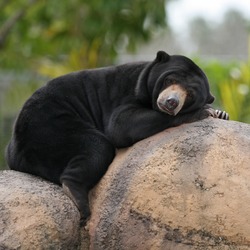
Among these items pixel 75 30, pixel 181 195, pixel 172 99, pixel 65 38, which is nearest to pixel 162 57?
pixel 172 99

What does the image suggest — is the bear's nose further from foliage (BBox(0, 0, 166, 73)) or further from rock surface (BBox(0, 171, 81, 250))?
foliage (BBox(0, 0, 166, 73))

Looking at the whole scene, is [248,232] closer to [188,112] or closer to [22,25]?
[188,112]

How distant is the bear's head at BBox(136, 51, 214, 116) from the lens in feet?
15.4

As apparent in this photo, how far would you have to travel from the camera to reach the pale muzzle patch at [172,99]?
15.2 feet

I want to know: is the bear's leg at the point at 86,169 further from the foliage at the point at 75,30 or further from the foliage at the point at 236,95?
the foliage at the point at 75,30

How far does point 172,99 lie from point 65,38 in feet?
26.5

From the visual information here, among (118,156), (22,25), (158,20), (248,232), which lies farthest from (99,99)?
(22,25)

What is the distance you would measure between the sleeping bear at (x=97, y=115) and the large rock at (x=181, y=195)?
0.14 metres

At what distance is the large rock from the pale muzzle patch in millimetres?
141

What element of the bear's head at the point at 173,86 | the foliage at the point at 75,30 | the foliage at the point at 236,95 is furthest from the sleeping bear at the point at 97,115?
the foliage at the point at 75,30

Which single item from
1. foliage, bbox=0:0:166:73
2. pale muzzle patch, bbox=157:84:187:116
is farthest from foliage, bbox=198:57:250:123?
pale muzzle patch, bbox=157:84:187:116

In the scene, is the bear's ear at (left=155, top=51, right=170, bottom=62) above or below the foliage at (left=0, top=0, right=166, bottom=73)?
above

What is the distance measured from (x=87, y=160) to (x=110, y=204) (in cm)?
34

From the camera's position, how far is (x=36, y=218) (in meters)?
4.48
